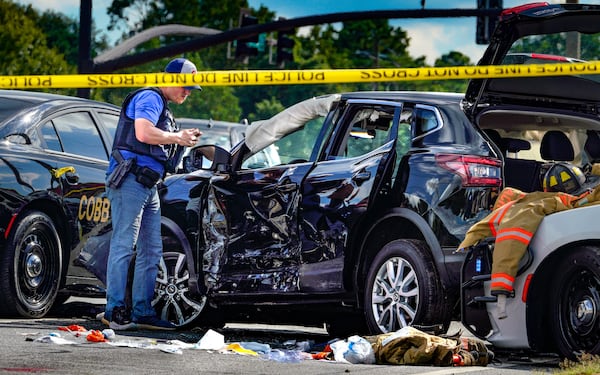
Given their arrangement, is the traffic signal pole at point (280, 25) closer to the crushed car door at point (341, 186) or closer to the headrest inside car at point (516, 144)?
the crushed car door at point (341, 186)

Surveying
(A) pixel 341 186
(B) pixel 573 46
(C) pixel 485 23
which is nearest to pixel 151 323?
(A) pixel 341 186

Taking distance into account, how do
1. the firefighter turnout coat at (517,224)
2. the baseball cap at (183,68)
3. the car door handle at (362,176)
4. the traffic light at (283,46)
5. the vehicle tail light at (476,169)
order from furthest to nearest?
the traffic light at (283,46) → the baseball cap at (183,68) → the car door handle at (362,176) → the vehicle tail light at (476,169) → the firefighter turnout coat at (517,224)

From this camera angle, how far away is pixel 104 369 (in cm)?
695

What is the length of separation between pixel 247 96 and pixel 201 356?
96.9m

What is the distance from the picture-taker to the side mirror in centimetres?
1021

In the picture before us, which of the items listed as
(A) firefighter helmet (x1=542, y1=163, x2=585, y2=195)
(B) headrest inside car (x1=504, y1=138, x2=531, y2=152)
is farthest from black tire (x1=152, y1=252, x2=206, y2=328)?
(A) firefighter helmet (x1=542, y1=163, x2=585, y2=195)

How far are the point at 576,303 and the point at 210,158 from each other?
3.67 m

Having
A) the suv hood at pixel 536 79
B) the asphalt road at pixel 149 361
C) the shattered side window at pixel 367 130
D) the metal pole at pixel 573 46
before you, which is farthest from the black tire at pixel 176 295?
the metal pole at pixel 573 46


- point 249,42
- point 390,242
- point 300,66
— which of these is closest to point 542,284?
point 390,242

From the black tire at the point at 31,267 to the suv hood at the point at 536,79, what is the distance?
139 inches

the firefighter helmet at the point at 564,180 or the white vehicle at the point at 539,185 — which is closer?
the white vehicle at the point at 539,185

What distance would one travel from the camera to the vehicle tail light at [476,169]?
846 cm

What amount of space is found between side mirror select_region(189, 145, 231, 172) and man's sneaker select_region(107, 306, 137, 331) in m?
1.21

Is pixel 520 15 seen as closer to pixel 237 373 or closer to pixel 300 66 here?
pixel 237 373
